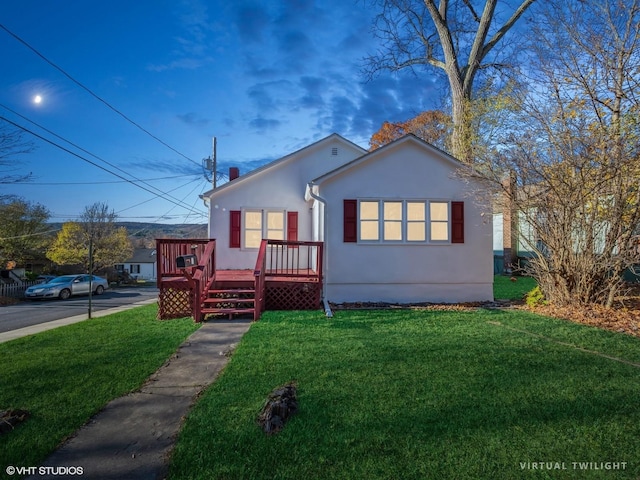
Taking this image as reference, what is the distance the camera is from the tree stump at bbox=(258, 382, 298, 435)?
2.94 meters

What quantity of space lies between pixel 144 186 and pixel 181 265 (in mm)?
19959

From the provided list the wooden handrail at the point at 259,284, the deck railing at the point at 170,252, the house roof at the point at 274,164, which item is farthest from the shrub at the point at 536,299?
the deck railing at the point at 170,252

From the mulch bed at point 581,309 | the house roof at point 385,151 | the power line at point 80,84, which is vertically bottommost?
the mulch bed at point 581,309

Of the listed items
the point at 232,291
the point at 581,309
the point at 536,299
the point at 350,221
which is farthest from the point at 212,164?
the point at 581,309

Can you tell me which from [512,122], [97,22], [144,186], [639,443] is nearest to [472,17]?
[512,122]

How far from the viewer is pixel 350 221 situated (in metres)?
9.47

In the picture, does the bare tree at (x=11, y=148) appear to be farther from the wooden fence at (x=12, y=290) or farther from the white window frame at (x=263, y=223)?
the wooden fence at (x=12, y=290)

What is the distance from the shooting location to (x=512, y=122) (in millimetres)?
9117

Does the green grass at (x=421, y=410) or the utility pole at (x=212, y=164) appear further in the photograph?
the utility pole at (x=212, y=164)

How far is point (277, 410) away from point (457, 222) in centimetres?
801

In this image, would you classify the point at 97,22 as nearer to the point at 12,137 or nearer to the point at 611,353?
the point at 12,137

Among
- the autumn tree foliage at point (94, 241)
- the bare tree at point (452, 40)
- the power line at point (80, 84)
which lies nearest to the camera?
the power line at point (80, 84)

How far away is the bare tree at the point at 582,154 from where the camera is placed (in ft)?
24.1

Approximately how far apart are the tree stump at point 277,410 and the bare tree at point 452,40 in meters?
12.2
